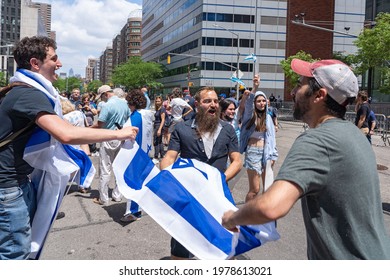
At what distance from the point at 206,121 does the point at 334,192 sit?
227 cm

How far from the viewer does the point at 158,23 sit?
347 feet

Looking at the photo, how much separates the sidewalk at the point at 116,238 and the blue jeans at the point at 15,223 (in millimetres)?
1952

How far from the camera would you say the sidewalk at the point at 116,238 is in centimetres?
468

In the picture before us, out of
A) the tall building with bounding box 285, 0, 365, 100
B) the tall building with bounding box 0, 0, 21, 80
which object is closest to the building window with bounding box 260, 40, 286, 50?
the tall building with bounding box 285, 0, 365, 100

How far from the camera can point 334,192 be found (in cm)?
176

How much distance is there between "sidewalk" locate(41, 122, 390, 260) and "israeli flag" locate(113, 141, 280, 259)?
1879 millimetres

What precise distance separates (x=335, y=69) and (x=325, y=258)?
92cm

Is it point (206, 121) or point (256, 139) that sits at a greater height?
point (206, 121)

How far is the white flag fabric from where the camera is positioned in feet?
8.96

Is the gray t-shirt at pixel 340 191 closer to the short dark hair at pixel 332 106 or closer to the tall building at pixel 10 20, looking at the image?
the short dark hair at pixel 332 106

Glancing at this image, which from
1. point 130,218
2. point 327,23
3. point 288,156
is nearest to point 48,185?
point 288,156

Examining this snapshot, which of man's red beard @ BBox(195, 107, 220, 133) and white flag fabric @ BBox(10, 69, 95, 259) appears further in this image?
man's red beard @ BBox(195, 107, 220, 133)

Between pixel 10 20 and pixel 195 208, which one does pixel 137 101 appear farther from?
pixel 10 20

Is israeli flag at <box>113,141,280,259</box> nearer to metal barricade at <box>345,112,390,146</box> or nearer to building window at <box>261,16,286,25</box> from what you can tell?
metal barricade at <box>345,112,390,146</box>
